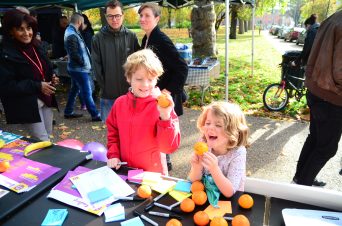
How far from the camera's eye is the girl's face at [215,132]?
5.71 feet

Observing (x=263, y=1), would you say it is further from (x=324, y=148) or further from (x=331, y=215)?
(x=331, y=215)

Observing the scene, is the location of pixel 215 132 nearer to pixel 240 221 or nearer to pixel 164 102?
pixel 164 102

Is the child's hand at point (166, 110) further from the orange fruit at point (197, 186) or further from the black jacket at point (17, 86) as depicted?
the black jacket at point (17, 86)

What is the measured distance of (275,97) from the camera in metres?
6.18

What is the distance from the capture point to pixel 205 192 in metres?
1.62

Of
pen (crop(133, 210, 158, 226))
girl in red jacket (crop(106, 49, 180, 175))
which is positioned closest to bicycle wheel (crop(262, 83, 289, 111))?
girl in red jacket (crop(106, 49, 180, 175))

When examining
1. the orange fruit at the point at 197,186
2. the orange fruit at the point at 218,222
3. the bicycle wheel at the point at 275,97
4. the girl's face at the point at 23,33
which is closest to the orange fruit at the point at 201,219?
the orange fruit at the point at 218,222

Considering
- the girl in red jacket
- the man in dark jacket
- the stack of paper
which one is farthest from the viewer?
the man in dark jacket

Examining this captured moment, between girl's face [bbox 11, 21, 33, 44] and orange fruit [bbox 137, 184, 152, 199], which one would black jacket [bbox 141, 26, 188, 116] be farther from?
orange fruit [bbox 137, 184, 152, 199]

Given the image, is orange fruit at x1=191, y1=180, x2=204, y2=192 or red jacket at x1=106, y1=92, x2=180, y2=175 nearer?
orange fruit at x1=191, y1=180, x2=204, y2=192

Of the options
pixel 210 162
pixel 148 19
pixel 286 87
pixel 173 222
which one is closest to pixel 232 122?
pixel 210 162

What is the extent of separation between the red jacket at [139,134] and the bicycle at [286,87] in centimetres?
456

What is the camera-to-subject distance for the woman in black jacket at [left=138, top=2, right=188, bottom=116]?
127 inches

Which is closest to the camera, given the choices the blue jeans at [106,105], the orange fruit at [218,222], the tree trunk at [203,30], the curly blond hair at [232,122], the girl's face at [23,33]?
the orange fruit at [218,222]
